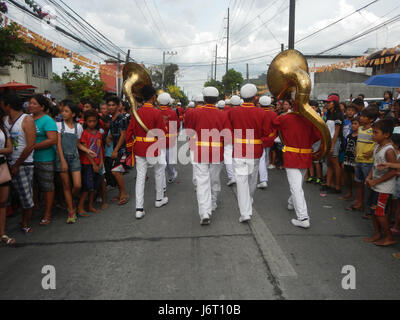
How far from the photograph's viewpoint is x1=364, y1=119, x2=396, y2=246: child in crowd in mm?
3463

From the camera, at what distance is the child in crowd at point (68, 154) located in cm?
434

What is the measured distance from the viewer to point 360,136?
467cm

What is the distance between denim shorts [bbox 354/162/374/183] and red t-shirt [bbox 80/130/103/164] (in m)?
4.21

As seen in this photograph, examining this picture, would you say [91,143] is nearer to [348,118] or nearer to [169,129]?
[169,129]

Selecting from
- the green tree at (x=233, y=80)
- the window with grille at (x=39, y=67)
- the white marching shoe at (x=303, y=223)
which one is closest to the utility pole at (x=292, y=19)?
the white marching shoe at (x=303, y=223)

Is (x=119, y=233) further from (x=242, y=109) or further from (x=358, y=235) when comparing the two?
(x=358, y=235)

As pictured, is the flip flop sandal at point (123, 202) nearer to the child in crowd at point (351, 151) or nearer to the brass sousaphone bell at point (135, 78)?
the brass sousaphone bell at point (135, 78)

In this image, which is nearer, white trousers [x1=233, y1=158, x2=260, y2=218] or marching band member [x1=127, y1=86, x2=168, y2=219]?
white trousers [x1=233, y1=158, x2=260, y2=218]

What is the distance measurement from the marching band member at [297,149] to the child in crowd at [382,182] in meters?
0.77

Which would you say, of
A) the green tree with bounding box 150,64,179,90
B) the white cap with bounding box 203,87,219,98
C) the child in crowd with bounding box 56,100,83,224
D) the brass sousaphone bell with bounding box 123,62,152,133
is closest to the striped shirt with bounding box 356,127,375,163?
the white cap with bounding box 203,87,219,98

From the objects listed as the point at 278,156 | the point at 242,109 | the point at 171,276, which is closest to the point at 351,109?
the point at 242,109

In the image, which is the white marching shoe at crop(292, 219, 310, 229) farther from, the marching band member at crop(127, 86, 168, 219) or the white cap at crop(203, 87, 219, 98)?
the marching band member at crop(127, 86, 168, 219)
